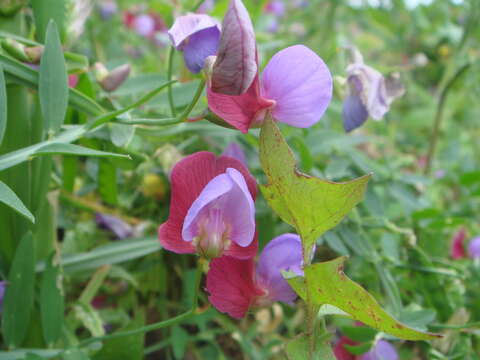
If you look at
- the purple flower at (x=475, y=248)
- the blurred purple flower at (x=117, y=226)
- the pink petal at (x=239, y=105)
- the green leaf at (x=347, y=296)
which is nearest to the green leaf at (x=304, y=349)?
the green leaf at (x=347, y=296)

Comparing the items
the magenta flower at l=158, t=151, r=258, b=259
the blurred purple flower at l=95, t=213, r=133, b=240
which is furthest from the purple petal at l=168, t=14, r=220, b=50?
the blurred purple flower at l=95, t=213, r=133, b=240

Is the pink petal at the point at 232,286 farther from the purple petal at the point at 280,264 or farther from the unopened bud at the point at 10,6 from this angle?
the unopened bud at the point at 10,6

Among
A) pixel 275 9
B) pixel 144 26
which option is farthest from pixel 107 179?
pixel 275 9

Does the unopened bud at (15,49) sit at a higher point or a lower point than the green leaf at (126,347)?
higher

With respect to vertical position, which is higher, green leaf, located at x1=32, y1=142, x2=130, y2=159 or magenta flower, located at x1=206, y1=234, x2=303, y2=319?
green leaf, located at x1=32, y1=142, x2=130, y2=159

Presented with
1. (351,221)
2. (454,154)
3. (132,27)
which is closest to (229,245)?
(351,221)

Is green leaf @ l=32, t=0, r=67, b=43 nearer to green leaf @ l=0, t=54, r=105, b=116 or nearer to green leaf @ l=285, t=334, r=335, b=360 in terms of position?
green leaf @ l=0, t=54, r=105, b=116

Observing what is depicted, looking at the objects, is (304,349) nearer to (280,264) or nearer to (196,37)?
(280,264)
